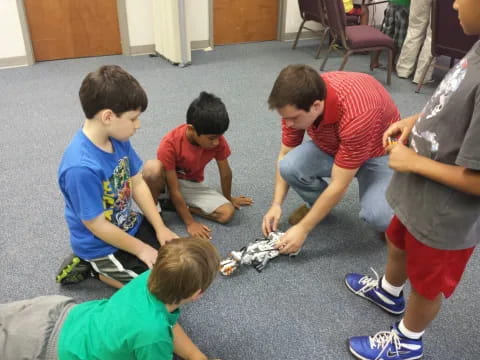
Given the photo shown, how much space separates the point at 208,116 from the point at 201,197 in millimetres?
470

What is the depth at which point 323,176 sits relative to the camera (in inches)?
71.0

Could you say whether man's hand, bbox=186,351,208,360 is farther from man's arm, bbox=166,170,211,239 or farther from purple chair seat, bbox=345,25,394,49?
purple chair seat, bbox=345,25,394,49

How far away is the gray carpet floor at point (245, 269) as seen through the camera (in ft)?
4.50

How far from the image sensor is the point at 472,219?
37.6 inches

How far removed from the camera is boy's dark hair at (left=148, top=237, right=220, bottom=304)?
3.01ft

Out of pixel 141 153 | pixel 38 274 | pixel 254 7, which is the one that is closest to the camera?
pixel 38 274

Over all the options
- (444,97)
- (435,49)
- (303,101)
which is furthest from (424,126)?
(435,49)

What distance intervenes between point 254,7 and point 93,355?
447cm

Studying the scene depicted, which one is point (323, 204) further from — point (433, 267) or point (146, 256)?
point (146, 256)

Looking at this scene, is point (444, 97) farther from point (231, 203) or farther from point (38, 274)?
point (38, 274)

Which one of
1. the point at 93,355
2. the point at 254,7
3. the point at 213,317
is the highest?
the point at 254,7

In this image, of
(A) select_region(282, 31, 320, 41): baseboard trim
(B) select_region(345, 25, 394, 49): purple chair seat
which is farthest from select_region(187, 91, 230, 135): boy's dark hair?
(A) select_region(282, 31, 320, 41): baseboard trim

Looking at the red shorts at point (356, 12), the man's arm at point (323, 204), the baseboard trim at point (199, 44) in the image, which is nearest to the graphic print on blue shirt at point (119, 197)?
the man's arm at point (323, 204)

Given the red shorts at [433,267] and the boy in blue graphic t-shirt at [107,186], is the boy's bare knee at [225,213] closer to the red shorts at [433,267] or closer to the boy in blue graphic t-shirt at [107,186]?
the boy in blue graphic t-shirt at [107,186]
